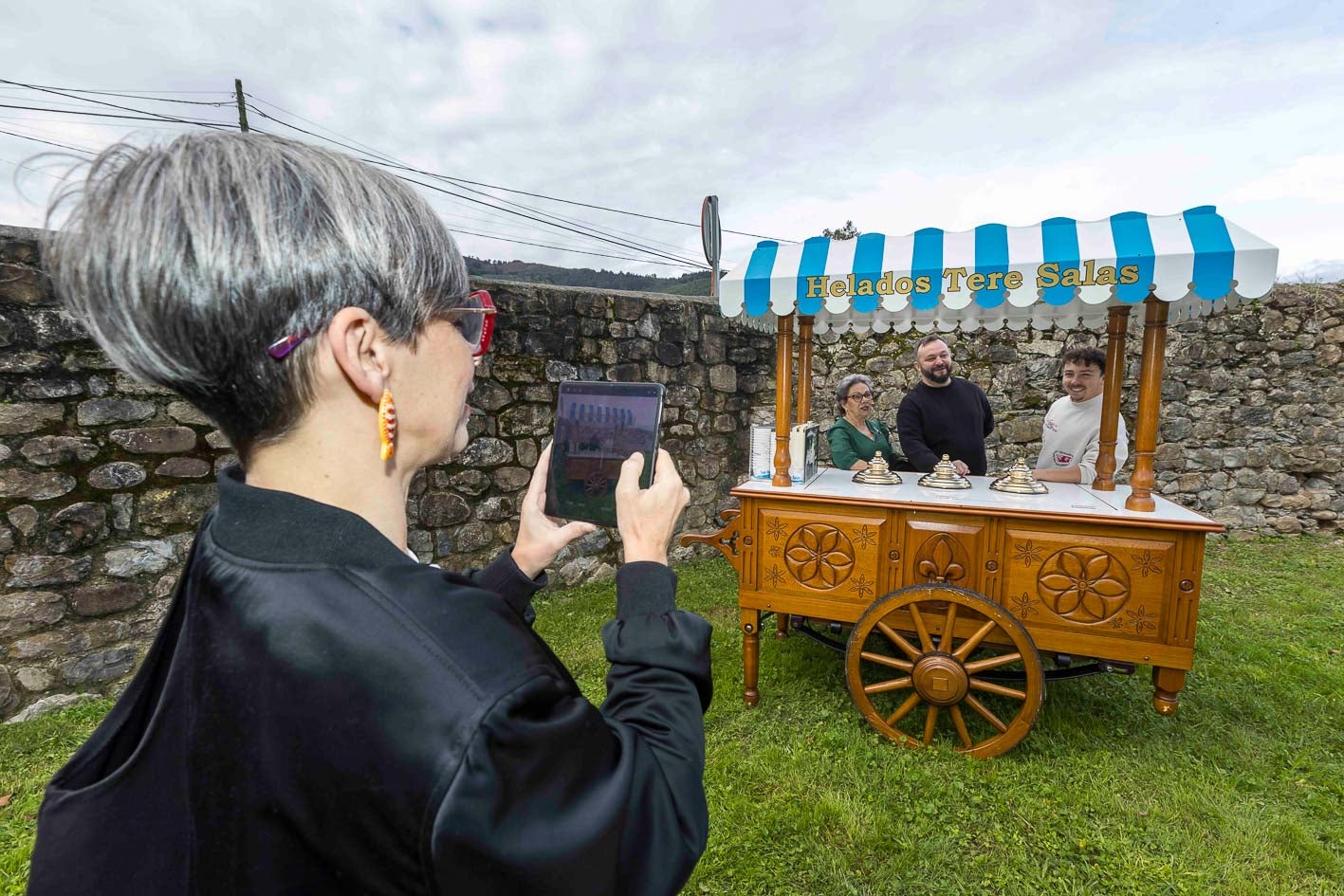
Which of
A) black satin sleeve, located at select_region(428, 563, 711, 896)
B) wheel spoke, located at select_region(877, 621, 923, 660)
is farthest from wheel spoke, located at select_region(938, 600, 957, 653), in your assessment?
black satin sleeve, located at select_region(428, 563, 711, 896)

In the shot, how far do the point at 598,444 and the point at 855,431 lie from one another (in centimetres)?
337

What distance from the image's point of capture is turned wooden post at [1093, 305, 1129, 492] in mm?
3406

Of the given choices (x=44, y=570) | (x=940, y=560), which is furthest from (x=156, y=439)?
(x=940, y=560)

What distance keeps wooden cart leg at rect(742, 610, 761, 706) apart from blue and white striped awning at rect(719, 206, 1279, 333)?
1.55 meters

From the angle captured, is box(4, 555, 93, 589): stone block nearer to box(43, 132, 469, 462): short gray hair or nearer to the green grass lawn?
the green grass lawn

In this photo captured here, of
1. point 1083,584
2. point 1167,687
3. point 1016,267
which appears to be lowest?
point 1167,687

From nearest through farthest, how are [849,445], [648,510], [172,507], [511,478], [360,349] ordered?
1. [360,349]
2. [648,510]
3. [172,507]
4. [849,445]
5. [511,478]

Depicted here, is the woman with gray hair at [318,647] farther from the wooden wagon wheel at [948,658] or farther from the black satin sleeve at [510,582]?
the wooden wagon wheel at [948,658]

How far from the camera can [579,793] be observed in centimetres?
61

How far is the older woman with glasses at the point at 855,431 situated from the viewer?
413cm

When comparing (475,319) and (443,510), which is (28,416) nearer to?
(443,510)

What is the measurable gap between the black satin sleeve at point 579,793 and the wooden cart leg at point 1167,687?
2.73m

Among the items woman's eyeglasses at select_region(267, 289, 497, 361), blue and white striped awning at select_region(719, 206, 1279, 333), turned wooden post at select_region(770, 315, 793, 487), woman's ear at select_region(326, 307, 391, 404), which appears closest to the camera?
woman's ear at select_region(326, 307, 391, 404)

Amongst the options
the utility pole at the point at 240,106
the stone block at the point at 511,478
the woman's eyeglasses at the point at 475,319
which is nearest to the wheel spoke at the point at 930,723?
the woman's eyeglasses at the point at 475,319
